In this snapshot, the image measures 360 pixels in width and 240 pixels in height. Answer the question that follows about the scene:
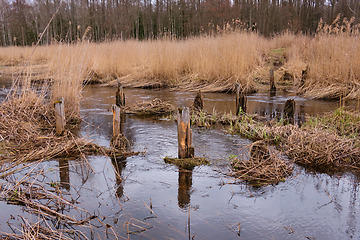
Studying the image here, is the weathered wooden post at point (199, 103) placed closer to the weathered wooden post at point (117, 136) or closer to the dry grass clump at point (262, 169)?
the weathered wooden post at point (117, 136)

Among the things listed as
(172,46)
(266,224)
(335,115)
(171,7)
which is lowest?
(266,224)

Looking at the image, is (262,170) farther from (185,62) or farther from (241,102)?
(185,62)

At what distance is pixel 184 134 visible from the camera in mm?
3783

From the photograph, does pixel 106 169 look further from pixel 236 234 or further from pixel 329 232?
pixel 329 232

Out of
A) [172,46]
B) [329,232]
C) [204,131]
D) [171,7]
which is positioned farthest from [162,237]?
[171,7]

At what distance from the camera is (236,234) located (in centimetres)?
253

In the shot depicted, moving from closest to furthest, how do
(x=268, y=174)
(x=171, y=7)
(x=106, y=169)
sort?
(x=268, y=174), (x=106, y=169), (x=171, y=7)

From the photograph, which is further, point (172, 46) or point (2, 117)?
point (172, 46)

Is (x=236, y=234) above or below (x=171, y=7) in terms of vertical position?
below

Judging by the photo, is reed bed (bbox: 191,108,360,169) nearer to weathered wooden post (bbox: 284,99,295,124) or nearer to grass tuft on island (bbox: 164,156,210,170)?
weathered wooden post (bbox: 284,99,295,124)

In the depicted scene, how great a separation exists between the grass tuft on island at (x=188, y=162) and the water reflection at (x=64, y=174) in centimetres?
114

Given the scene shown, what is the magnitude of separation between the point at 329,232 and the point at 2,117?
464 centimetres

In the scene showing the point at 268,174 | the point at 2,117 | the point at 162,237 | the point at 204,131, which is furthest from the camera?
the point at 204,131

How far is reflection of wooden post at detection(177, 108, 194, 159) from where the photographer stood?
3.74m
